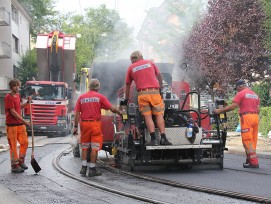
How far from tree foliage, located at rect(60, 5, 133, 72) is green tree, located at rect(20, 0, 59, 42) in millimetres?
3942

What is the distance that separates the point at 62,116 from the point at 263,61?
10.1 meters

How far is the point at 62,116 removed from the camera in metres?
31.2

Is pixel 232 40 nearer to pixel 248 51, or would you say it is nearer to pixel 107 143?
pixel 248 51

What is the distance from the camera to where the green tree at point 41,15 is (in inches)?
2574

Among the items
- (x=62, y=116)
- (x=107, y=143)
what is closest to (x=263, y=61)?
(x=62, y=116)

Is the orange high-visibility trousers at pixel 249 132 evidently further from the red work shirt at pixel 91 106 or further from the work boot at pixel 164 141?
the red work shirt at pixel 91 106

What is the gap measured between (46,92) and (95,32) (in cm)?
3650

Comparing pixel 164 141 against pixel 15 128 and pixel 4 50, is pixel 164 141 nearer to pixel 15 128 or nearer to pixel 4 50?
pixel 15 128

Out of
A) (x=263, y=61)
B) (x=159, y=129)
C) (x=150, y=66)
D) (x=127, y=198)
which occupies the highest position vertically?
(x=263, y=61)

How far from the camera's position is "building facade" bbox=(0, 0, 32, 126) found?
44.2 metres

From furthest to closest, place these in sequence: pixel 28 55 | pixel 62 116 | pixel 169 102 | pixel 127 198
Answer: pixel 28 55, pixel 62 116, pixel 169 102, pixel 127 198

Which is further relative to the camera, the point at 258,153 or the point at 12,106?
the point at 258,153

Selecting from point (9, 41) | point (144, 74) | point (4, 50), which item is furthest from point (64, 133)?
point (144, 74)

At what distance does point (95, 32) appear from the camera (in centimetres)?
6594
